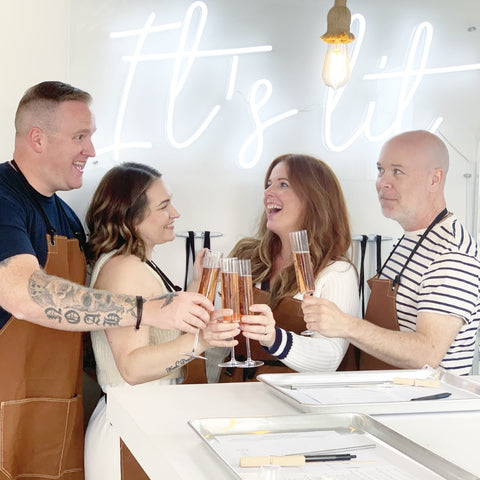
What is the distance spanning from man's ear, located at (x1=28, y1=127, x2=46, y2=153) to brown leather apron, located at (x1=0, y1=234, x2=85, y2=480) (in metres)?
0.34

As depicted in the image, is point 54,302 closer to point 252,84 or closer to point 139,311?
point 139,311

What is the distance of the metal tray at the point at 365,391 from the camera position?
1.62 m

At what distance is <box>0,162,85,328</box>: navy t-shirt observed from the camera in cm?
212

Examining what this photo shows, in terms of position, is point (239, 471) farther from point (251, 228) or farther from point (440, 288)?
point (251, 228)

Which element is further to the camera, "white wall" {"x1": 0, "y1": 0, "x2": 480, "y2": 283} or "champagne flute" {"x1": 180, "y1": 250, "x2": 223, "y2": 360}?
"white wall" {"x1": 0, "y1": 0, "x2": 480, "y2": 283}

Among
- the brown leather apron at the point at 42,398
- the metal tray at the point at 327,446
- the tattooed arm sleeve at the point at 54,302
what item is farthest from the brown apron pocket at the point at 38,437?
the metal tray at the point at 327,446

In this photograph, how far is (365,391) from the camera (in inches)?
70.7

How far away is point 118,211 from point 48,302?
26.4 inches

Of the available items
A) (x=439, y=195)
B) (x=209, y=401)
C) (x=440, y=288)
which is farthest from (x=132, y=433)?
(x=439, y=195)

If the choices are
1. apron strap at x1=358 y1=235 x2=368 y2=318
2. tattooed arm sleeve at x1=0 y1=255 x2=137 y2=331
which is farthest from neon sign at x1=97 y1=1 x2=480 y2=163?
tattooed arm sleeve at x1=0 y1=255 x2=137 y2=331

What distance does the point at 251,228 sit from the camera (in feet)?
11.1

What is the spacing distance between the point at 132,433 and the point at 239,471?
453mm

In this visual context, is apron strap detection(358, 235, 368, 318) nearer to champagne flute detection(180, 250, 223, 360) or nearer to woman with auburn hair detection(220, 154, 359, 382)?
woman with auburn hair detection(220, 154, 359, 382)

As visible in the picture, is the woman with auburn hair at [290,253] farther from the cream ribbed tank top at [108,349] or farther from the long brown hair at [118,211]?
the long brown hair at [118,211]
